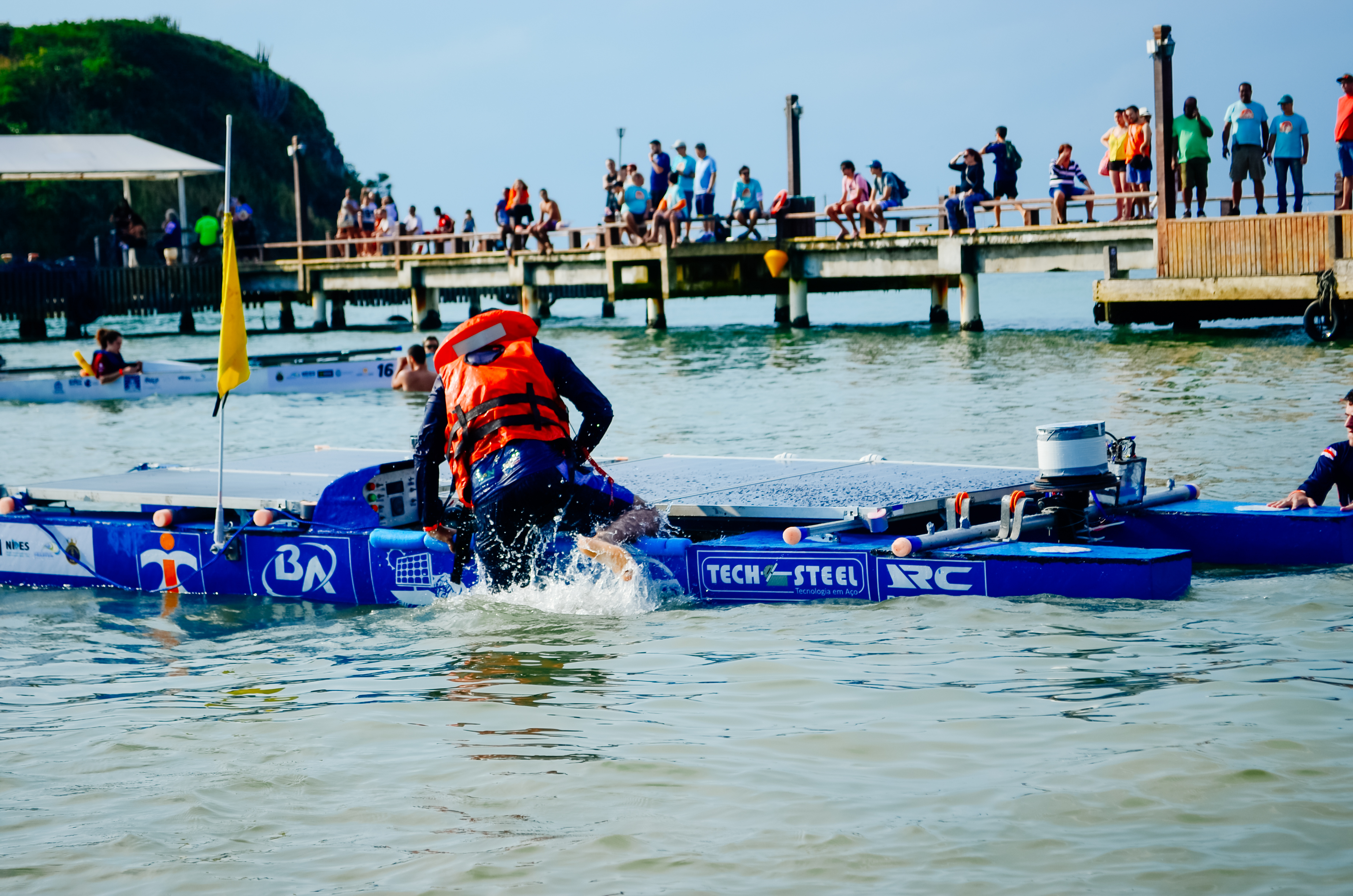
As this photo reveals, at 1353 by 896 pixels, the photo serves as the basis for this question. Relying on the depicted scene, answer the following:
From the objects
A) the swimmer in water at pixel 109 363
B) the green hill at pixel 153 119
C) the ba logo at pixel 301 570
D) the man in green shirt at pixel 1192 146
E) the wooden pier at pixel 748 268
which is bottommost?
the ba logo at pixel 301 570

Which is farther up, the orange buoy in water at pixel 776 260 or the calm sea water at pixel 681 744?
the orange buoy in water at pixel 776 260

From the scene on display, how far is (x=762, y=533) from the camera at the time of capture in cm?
805

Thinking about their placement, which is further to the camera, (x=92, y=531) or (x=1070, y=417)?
(x=1070, y=417)

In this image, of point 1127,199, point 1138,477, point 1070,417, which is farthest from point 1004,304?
point 1138,477

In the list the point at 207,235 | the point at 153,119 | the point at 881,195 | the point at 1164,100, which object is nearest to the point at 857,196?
the point at 881,195

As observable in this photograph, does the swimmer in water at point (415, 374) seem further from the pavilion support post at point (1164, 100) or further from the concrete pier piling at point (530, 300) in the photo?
the concrete pier piling at point (530, 300)

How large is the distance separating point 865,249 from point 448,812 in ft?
85.4

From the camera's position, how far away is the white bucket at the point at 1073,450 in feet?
25.0

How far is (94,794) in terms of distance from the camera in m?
5.34

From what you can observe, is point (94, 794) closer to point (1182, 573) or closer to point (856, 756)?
point (856, 756)

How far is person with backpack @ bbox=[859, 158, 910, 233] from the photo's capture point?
2938cm

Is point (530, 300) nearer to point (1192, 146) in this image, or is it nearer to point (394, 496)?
point (1192, 146)

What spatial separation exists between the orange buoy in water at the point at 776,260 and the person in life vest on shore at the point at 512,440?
24.5 m

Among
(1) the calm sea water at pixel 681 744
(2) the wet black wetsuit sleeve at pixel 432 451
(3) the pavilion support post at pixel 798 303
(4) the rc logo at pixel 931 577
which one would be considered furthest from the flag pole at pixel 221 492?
(3) the pavilion support post at pixel 798 303
